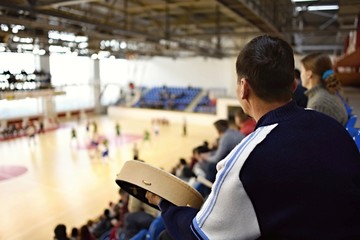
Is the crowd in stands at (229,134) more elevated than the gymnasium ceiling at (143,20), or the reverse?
the gymnasium ceiling at (143,20)

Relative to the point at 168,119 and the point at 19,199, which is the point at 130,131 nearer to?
the point at 168,119

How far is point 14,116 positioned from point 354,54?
16.7 m

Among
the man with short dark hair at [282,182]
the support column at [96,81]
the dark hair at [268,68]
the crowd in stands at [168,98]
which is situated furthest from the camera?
the crowd in stands at [168,98]

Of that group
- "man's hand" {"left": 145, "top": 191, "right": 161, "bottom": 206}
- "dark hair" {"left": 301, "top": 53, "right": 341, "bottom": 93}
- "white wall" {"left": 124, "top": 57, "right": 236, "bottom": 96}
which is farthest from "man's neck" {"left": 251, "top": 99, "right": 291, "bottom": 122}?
"white wall" {"left": 124, "top": 57, "right": 236, "bottom": 96}

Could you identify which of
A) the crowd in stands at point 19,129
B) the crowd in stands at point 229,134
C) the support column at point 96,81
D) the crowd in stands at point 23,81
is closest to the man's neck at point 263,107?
the crowd in stands at point 229,134

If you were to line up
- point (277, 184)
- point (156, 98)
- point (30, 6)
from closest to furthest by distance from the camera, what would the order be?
point (277, 184)
point (30, 6)
point (156, 98)

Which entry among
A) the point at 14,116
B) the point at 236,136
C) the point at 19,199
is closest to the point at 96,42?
the point at 19,199

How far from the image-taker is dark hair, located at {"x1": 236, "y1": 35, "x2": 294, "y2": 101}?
1.12 meters

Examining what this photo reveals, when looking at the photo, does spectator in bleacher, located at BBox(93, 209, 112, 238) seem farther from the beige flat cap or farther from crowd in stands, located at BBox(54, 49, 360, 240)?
the beige flat cap

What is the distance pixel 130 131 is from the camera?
17828mm

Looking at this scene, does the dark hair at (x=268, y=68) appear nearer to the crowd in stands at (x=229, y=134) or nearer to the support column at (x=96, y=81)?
the crowd in stands at (x=229, y=134)

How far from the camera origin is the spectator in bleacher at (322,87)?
7.99 feet

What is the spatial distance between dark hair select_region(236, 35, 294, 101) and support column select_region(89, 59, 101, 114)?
20884 mm

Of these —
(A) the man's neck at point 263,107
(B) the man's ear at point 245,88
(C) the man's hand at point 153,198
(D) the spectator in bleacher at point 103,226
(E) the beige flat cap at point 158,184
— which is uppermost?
(B) the man's ear at point 245,88
